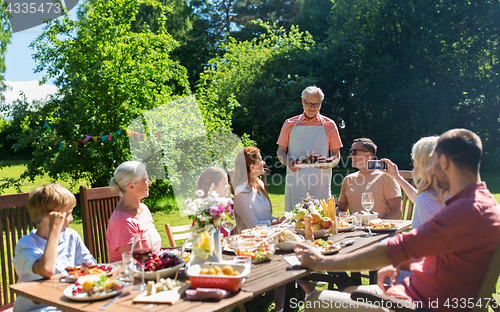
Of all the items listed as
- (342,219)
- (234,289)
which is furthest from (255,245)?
(342,219)

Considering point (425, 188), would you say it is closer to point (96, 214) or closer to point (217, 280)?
point (217, 280)

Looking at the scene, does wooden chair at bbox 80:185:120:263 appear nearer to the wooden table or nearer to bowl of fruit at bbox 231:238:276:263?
the wooden table

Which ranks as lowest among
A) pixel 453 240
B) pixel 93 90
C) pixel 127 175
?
pixel 453 240

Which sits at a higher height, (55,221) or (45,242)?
(55,221)

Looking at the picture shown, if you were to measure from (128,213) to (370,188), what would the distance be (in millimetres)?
2558

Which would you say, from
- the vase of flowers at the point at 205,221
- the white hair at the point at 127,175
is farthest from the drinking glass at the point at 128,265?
the white hair at the point at 127,175

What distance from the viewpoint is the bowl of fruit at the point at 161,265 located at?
2088 millimetres

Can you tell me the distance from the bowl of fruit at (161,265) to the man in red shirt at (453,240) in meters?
0.96

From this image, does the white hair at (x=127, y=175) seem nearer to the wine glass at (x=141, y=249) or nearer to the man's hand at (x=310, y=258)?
the wine glass at (x=141, y=249)

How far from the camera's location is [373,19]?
15609mm

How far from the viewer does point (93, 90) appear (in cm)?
818

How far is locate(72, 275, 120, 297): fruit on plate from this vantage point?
72.6 inches

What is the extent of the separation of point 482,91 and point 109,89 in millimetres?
13912

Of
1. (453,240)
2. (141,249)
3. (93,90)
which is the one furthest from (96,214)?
(93,90)
